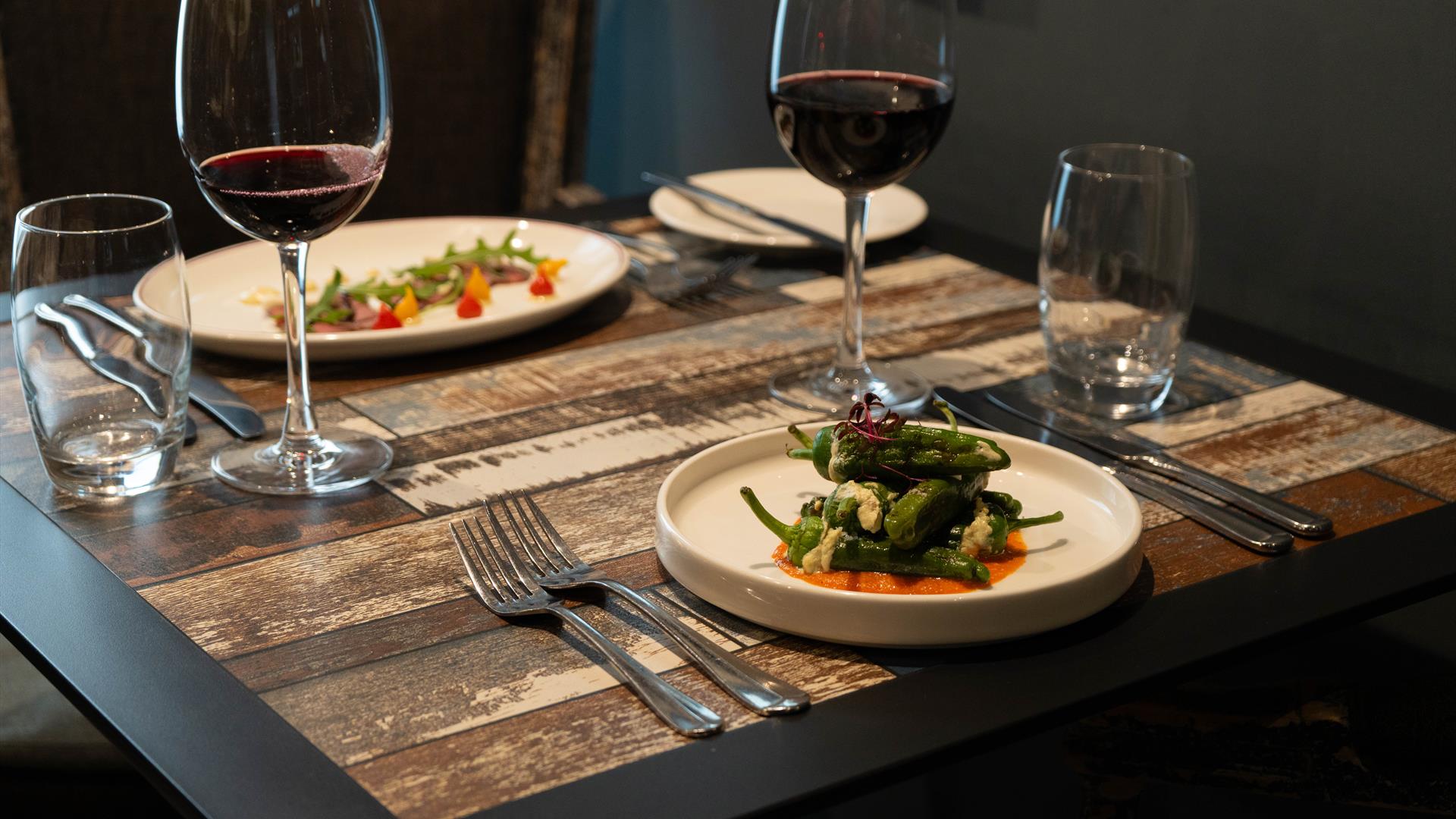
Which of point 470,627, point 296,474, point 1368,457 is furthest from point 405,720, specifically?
point 1368,457

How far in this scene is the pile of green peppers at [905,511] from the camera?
81 cm

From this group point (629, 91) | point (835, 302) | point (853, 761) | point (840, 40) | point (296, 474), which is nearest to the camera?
point (853, 761)

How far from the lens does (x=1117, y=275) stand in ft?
3.79

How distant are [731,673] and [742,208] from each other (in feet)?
3.27

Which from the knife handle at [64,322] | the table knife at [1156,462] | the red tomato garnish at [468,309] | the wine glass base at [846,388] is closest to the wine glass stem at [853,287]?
the wine glass base at [846,388]

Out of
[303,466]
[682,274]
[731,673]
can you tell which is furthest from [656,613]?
[682,274]

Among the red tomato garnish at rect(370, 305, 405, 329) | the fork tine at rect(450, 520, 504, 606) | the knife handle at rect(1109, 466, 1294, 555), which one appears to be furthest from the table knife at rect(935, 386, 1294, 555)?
the red tomato garnish at rect(370, 305, 405, 329)

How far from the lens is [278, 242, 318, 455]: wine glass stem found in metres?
1.04

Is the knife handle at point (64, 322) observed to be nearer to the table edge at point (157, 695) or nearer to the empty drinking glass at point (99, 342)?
the empty drinking glass at point (99, 342)

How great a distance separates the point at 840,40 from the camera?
1142mm

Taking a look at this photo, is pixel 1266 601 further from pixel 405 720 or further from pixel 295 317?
pixel 295 317

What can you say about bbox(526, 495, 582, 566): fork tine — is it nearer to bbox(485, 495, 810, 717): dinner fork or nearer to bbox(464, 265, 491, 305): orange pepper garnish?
bbox(485, 495, 810, 717): dinner fork

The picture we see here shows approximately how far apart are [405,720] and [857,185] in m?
0.65

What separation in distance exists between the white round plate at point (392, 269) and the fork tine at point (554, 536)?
13.0 inches
